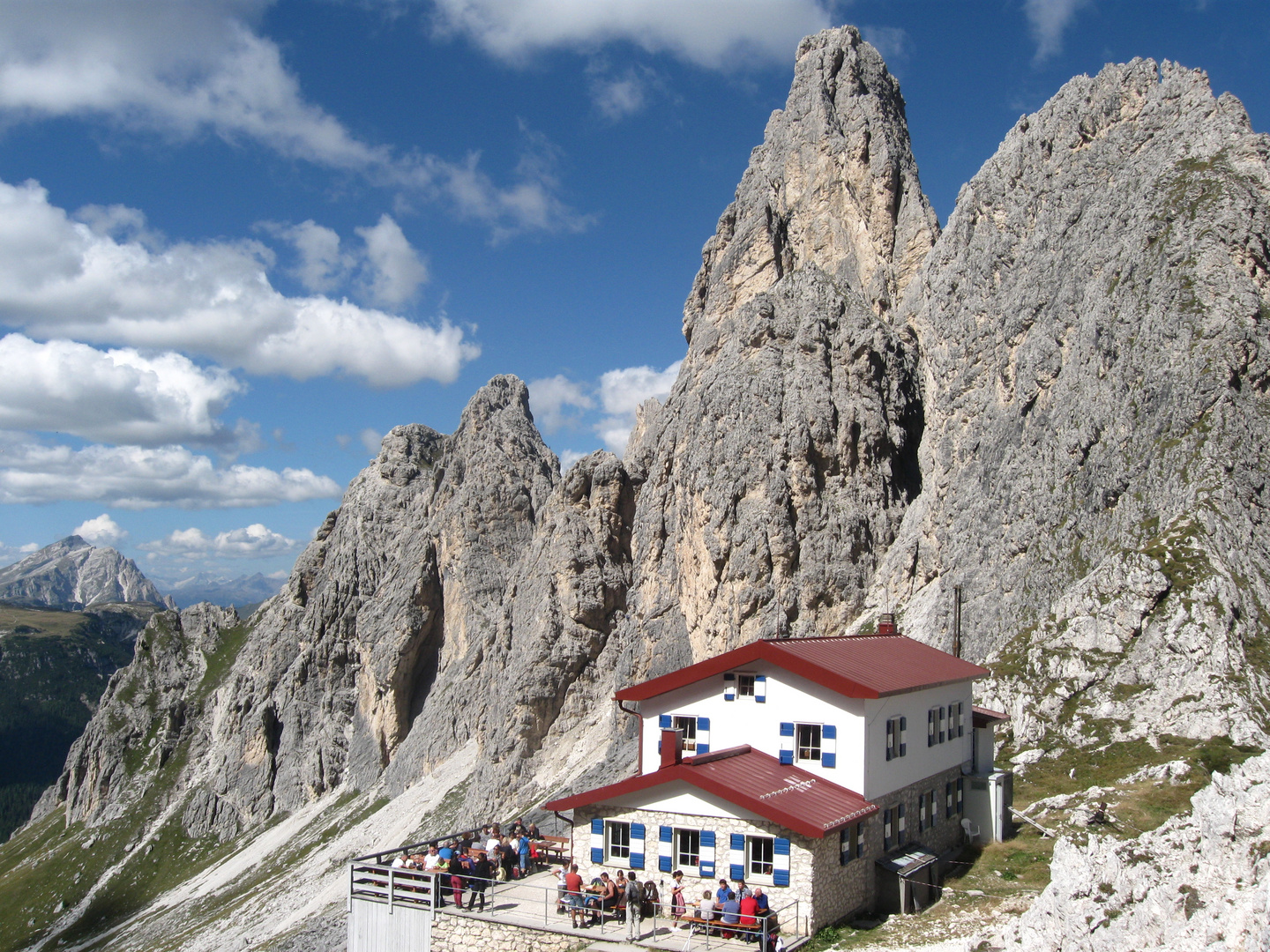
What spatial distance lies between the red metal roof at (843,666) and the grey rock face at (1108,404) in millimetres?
11641

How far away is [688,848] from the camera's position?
2741cm

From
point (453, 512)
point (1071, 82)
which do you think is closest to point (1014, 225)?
point (1071, 82)

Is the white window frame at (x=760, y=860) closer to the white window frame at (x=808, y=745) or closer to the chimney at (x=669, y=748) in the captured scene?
the chimney at (x=669, y=748)

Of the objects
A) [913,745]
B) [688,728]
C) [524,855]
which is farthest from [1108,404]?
[524,855]

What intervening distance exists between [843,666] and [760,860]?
6.72m

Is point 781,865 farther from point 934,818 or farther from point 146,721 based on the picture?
point 146,721

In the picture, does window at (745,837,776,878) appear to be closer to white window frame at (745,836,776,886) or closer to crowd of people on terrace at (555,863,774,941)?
white window frame at (745,836,776,886)

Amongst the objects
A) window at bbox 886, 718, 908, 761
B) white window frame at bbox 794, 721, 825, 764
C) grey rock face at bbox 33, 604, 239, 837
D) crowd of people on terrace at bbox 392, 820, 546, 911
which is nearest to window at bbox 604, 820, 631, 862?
crowd of people on terrace at bbox 392, 820, 546, 911

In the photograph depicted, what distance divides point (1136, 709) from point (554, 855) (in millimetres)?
25460

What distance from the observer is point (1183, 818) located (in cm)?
2350

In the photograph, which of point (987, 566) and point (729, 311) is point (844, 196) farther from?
point (987, 566)

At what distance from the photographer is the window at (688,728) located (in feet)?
104

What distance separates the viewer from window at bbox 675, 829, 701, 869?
27.2 metres

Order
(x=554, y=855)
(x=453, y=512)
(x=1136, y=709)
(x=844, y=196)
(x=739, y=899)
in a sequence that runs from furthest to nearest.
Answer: (x=453, y=512) → (x=844, y=196) → (x=1136, y=709) → (x=554, y=855) → (x=739, y=899)
